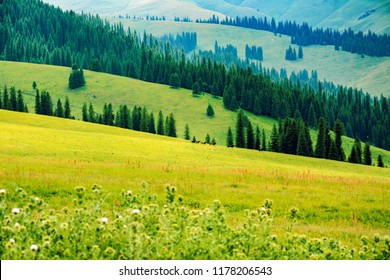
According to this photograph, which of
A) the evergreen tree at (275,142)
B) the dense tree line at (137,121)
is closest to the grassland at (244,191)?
the evergreen tree at (275,142)

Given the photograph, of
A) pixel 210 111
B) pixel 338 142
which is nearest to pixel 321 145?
Answer: pixel 338 142

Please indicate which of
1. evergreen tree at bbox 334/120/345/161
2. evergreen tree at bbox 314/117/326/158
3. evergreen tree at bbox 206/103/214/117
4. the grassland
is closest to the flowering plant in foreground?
the grassland

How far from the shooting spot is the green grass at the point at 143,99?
163750 mm

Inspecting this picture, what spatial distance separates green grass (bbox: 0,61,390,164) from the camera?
16375cm

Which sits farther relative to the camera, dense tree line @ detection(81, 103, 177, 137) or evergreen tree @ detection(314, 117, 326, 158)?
dense tree line @ detection(81, 103, 177, 137)

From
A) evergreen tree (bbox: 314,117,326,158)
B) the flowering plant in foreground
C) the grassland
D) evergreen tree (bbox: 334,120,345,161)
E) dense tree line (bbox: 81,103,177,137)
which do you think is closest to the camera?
the flowering plant in foreground

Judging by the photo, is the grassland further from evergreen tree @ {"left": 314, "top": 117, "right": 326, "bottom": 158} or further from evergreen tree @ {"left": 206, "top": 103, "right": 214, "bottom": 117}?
evergreen tree @ {"left": 206, "top": 103, "right": 214, "bottom": 117}

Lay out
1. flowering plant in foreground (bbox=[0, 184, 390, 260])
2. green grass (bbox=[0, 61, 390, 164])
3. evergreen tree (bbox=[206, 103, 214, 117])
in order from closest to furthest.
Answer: flowering plant in foreground (bbox=[0, 184, 390, 260]) < green grass (bbox=[0, 61, 390, 164]) < evergreen tree (bbox=[206, 103, 214, 117])

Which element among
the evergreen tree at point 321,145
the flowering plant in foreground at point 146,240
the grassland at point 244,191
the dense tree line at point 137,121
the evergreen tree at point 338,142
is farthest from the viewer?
the dense tree line at point 137,121

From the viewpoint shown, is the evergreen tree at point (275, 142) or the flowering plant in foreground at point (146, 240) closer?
the flowering plant in foreground at point (146, 240)

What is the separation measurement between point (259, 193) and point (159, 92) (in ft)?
548

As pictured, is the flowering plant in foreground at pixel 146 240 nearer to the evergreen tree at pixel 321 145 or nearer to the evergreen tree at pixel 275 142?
the evergreen tree at pixel 275 142
